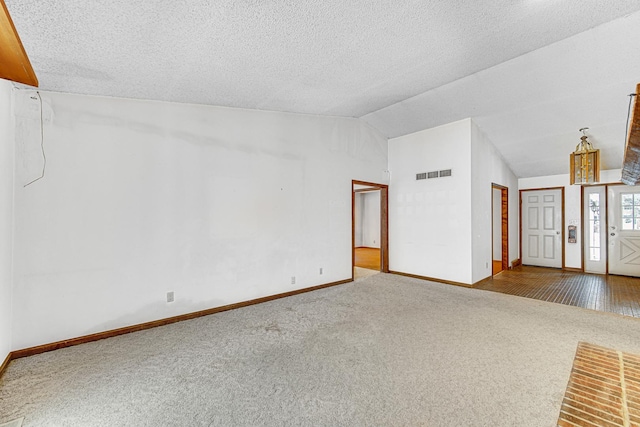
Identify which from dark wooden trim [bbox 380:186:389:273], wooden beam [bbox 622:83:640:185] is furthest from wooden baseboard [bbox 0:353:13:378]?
dark wooden trim [bbox 380:186:389:273]

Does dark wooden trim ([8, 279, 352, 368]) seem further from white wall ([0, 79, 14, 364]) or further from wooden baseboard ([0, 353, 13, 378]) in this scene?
white wall ([0, 79, 14, 364])

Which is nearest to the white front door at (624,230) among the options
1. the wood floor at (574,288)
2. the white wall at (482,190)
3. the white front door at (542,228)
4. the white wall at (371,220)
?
the wood floor at (574,288)

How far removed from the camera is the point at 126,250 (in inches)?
123

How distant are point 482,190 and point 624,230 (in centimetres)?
336

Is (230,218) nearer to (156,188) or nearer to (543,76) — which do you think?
(156,188)

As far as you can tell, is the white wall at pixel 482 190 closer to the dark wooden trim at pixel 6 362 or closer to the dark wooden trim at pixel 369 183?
the dark wooden trim at pixel 369 183

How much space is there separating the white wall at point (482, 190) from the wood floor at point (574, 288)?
16.8 inches

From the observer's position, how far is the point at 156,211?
330cm

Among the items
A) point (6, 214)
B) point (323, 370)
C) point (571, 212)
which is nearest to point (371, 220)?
point (571, 212)

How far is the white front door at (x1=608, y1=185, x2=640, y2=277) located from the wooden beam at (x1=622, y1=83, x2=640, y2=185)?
41cm

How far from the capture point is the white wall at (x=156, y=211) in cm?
273

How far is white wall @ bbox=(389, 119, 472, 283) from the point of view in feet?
16.6

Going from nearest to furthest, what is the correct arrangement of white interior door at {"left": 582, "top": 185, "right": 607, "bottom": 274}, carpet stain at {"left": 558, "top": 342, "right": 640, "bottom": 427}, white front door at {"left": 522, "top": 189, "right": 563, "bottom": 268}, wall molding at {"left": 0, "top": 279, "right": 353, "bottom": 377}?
1. carpet stain at {"left": 558, "top": 342, "right": 640, "bottom": 427}
2. wall molding at {"left": 0, "top": 279, "right": 353, "bottom": 377}
3. white interior door at {"left": 582, "top": 185, "right": 607, "bottom": 274}
4. white front door at {"left": 522, "top": 189, "right": 563, "bottom": 268}

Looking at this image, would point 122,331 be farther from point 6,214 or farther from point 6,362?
point 6,214
